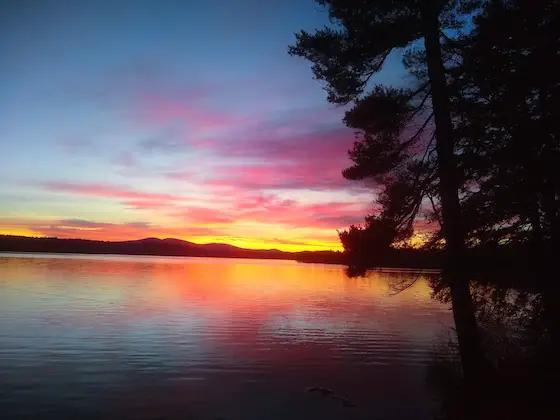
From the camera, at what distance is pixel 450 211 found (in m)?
11.6

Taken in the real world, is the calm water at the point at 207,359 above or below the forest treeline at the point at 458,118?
below

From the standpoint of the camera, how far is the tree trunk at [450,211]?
11.3 metres

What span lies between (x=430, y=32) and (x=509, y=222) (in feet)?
19.5

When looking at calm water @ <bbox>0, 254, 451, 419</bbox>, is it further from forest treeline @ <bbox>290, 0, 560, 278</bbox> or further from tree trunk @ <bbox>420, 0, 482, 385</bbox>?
forest treeline @ <bbox>290, 0, 560, 278</bbox>

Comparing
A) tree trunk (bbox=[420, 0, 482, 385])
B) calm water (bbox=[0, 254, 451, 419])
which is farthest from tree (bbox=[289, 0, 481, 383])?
calm water (bbox=[0, 254, 451, 419])

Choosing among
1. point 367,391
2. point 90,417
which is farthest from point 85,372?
point 367,391

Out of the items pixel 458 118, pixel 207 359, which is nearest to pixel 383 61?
pixel 458 118

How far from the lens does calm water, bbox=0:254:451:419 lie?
11406 millimetres

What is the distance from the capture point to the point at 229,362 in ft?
53.1

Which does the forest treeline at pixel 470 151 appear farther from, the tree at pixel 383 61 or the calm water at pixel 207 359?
the calm water at pixel 207 359

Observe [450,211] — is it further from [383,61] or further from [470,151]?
[383,61]

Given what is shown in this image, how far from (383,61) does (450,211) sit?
17.4 ft

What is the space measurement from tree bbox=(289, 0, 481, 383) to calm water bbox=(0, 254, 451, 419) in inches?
140

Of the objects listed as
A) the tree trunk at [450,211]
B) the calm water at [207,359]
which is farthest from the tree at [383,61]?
the calm water at [207,359]
